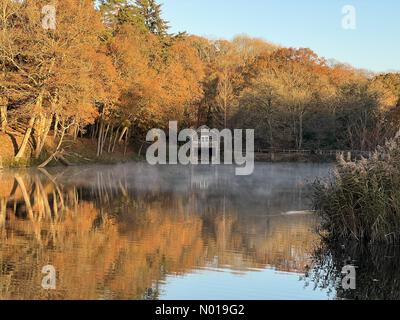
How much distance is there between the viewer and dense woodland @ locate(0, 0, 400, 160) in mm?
33562

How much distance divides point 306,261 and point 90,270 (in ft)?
13.5

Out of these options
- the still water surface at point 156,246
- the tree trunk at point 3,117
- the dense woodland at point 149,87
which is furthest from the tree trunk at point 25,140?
the still water surface at point 156,246

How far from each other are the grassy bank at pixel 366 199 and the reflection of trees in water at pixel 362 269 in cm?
34

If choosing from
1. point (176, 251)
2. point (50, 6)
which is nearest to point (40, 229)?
point (176, 251)

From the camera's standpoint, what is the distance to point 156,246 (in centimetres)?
1127

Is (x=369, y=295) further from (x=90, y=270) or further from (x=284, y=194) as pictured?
(x=284, y=194)

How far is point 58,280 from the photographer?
26.7 feet

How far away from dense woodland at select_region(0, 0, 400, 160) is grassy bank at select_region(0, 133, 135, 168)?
1.67 feet

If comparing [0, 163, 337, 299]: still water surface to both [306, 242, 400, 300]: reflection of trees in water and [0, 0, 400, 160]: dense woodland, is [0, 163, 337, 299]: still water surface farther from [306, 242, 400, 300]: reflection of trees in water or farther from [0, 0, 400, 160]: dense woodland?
[0, 0, 400, 160]: dense woodland

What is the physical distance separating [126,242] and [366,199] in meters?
5.01

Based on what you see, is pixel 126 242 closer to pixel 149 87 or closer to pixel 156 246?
→ pixel 156 246

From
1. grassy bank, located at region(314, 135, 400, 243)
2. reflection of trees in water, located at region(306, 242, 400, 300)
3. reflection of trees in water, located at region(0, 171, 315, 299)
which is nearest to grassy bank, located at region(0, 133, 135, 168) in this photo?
reflection of trees in water, located at region(0, 171, 315, 299)

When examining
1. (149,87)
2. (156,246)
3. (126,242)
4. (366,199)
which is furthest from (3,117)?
(366,199)

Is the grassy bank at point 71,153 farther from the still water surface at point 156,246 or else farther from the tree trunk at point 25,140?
the still water surface at point 156,246
